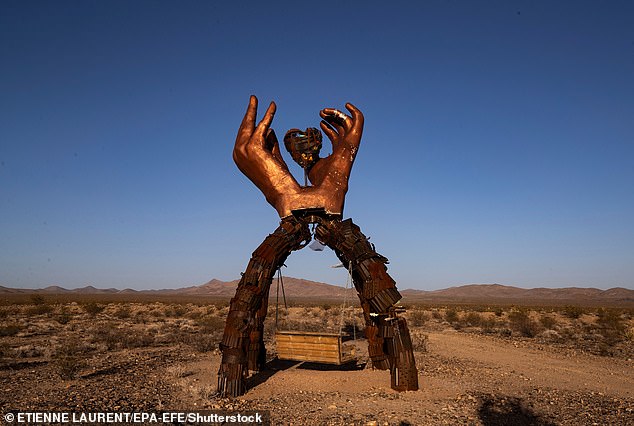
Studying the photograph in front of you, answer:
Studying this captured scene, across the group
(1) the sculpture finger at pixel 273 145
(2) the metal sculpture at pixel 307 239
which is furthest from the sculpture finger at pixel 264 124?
(1) the sculpture finger at pixel 273 145

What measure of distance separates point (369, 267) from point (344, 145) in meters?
2.83

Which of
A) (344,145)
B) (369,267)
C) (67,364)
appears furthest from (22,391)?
(344,145)

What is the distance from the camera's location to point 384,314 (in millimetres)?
8391

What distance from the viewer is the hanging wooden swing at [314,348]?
30.1 ft

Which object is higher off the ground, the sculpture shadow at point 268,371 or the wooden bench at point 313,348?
the wooden bench at point 313,348

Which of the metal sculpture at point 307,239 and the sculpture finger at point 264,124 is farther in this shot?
the sculpture finger at point 264,124

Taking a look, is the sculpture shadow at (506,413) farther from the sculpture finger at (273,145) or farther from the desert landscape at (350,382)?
the sculpture finger at (273,145)

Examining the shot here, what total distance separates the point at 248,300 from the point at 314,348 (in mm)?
1947

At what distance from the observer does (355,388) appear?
28.3ft

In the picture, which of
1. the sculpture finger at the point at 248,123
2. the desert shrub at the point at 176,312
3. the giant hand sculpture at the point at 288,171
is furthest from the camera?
the desert shrub at the point at 176,312

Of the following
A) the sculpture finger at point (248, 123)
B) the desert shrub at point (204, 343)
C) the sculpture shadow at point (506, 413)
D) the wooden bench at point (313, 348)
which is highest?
the sculpture finger at point (248, 123)

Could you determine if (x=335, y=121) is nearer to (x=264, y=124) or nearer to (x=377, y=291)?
(x=264, y=124)

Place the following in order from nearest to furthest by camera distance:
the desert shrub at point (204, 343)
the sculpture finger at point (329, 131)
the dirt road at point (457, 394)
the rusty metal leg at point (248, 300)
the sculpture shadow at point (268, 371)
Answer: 1. the dirt road at point (457, 394)
2. the rusty metal leg at point (248, 300)
3. the sculpture shadow at point (268, 371)
4. the sculpture finger at point (329, 131)
5. the desert shrub at point (204, 343)

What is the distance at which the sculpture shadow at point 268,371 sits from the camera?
29.7 ft
